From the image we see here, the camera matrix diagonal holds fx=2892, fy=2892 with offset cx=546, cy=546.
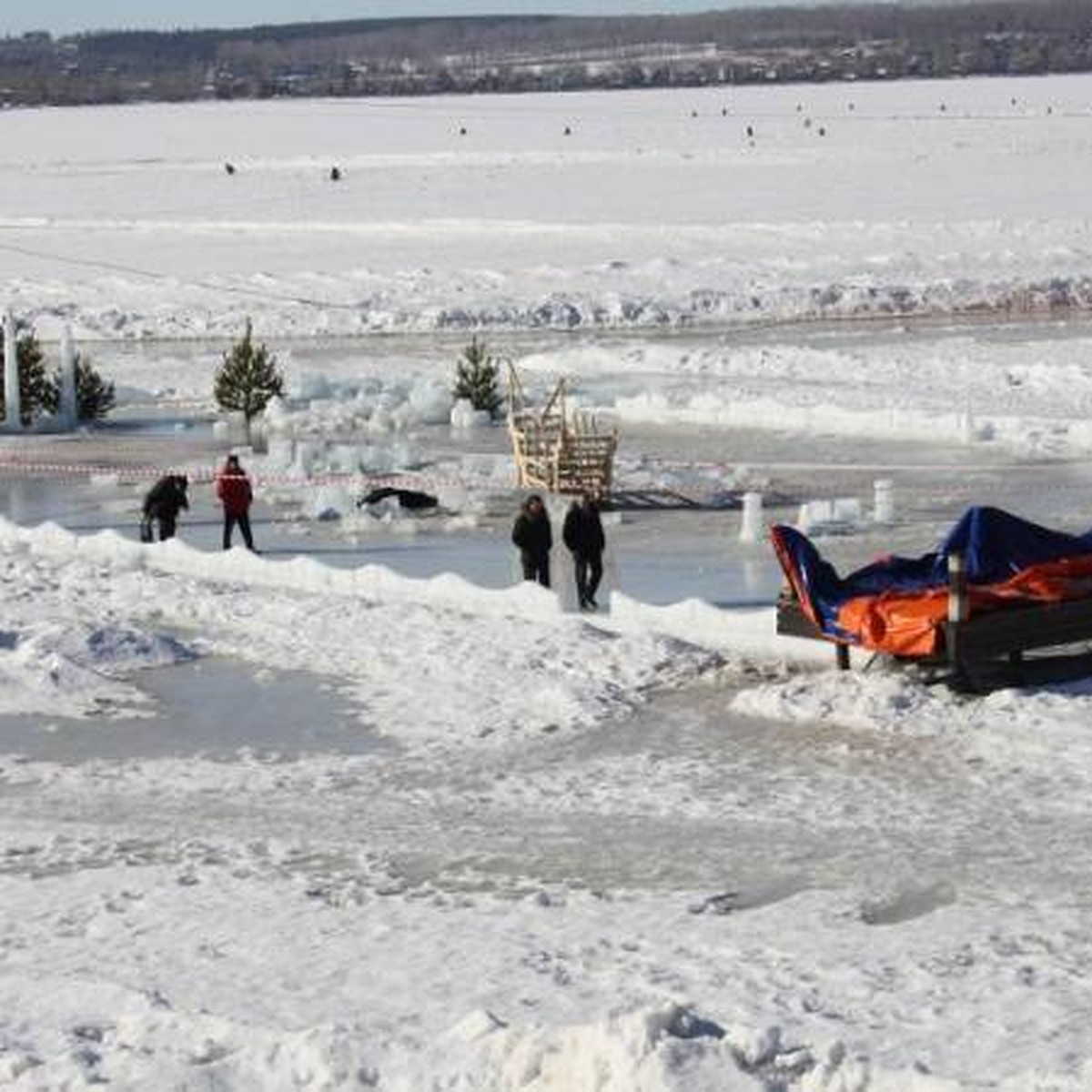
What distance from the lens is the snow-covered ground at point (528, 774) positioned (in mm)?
10594

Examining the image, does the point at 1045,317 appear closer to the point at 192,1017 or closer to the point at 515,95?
the point at 192,1017

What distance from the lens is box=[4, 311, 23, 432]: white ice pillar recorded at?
32938 millimetres

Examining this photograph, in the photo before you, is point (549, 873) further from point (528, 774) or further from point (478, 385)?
point (478, 385)

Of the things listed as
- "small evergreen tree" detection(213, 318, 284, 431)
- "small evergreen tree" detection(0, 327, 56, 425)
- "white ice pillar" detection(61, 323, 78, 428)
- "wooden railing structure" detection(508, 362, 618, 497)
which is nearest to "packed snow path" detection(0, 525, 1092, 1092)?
"wooden railing structure" detection(508, 362, 618, 497)

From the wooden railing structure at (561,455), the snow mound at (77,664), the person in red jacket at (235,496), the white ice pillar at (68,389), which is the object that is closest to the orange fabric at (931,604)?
the snow mound at (77,664)

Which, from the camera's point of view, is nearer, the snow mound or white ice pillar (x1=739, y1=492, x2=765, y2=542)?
the snow mound

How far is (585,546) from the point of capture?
63.9ft

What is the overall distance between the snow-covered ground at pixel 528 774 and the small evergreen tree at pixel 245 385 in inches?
25.1

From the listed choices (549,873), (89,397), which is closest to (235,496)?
(549,873)

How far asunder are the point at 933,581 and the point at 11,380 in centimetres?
1809

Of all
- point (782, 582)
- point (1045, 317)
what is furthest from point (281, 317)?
point (782, 582)

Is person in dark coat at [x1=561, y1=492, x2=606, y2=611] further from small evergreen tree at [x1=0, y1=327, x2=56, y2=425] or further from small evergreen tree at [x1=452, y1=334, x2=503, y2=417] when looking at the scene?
small evergreen tree at [x1=0, y1=327, x2=56, y2=425]

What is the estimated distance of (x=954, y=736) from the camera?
15383 millimetres

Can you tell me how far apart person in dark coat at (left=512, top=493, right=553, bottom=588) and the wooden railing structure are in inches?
211
